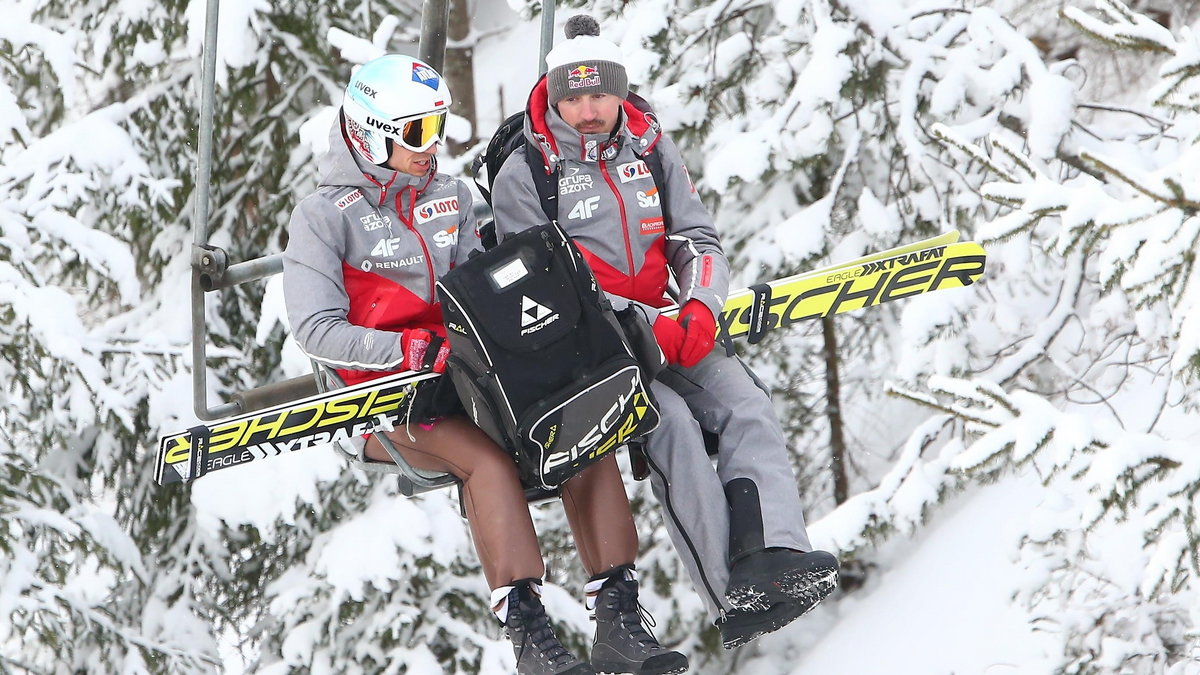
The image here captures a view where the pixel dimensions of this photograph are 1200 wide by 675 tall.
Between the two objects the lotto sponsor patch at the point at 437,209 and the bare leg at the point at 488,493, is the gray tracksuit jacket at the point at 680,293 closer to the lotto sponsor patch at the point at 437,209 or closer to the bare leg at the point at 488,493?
the lotto sponsor patch at the point at 437,209

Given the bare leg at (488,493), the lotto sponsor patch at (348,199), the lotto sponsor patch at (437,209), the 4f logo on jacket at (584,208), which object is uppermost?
the lotto sponsor patch at (348,199)

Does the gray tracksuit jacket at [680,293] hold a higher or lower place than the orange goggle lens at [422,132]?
lower

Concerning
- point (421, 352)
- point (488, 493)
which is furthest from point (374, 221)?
point (488, 493)

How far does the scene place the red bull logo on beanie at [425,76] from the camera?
3.57 m

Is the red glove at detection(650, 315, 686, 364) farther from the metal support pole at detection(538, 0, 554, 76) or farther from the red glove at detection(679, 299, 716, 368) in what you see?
the metal support pole at detection(538, 0, 554, 76)

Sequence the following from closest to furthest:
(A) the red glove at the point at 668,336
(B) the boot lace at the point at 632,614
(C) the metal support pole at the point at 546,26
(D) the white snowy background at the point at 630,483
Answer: (B) the boot lace at the point at 632,614 → (A) the red glove at the point at 668,336 → (C) the metal support pole at the point at 546,26 → (D) the white snowy background at the point at 630,483

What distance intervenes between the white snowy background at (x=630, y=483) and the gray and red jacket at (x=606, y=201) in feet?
8.90

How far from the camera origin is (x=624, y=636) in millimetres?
3371

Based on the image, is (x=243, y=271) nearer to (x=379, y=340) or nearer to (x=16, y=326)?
(x=379, y=340)

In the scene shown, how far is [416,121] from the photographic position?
138 inches

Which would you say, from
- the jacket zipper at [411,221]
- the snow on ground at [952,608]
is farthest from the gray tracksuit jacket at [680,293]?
the snow on ground at [952,608]

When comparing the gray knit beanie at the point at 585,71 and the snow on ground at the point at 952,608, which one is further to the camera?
the snow on ground at the point at 952,608

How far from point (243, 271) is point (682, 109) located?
Result: 4.54 meters

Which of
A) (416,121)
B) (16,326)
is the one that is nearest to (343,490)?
(16,326)
